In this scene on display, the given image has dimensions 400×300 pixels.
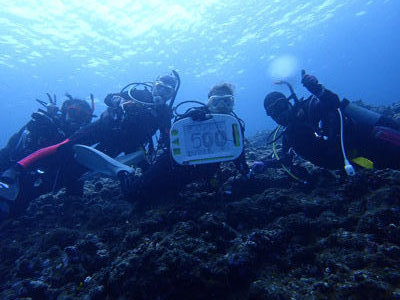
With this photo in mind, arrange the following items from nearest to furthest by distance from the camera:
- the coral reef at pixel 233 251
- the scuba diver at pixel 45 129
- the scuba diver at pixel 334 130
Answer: the coral reef at pixel 233 251 → the scuba diver at pixel 334 130 → the scuba diver at pixel 45 129

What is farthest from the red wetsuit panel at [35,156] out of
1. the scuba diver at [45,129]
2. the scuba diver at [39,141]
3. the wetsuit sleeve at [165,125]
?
the wetsuit sleeve at [165,125]

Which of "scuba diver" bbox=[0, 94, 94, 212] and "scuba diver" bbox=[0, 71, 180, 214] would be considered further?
"scuba diver" bbox=[0, 94, 94, 212]

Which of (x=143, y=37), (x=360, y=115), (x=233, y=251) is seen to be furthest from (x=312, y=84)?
(x=143, y=37)

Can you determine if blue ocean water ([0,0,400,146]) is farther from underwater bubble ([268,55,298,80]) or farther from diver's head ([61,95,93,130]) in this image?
diver's head ([61,95,93,130])

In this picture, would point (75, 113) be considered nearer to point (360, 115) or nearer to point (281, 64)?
point (360, 115)

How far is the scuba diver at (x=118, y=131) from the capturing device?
456 cm

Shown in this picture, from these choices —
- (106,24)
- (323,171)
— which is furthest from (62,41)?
(323,171)

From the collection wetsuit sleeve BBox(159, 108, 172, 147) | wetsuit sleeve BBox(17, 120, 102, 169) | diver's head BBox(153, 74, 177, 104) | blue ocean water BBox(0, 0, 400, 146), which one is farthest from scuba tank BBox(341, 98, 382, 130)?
blue ocean water BBox(0, 0, 400, 146)

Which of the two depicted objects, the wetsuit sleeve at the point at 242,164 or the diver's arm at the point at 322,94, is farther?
the wetsuit sleeve at the point at 242,164

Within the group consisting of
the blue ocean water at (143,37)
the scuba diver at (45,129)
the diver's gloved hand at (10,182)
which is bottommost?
the diver's gloved hand at (10,182)

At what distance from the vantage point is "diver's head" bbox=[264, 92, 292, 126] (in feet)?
13.9

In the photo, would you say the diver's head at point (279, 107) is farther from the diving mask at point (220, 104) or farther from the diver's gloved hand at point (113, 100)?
the diver's gloved hand at point (113, 100)

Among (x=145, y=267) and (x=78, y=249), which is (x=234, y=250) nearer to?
(x=145, y=267)

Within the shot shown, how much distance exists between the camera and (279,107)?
4250 mm
